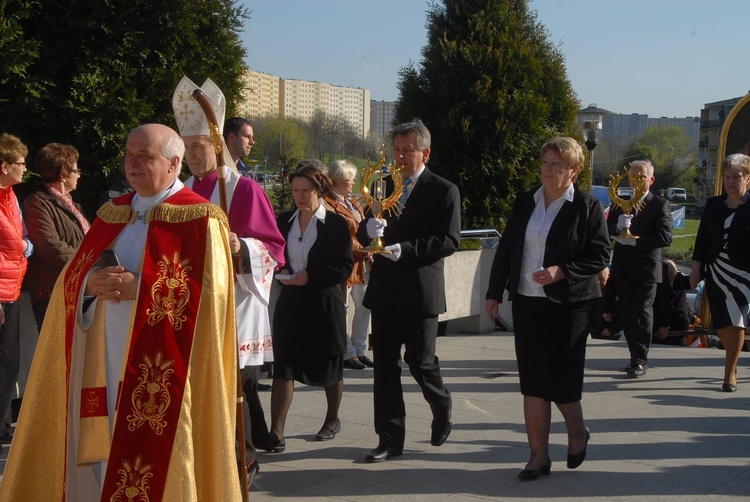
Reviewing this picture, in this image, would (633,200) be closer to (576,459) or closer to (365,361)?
(365,361)

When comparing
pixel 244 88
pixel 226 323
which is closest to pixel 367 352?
pixel 244 88

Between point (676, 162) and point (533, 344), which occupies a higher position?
point (676, 162)

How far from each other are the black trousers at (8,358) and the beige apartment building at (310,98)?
129918 mm

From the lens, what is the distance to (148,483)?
4066 mm

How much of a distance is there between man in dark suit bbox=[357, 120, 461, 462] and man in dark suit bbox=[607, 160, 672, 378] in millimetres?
3167

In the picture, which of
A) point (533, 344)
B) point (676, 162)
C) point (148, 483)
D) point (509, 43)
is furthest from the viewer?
point (676, 162)

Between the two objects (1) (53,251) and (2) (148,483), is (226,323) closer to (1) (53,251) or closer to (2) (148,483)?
(2) (148,483)

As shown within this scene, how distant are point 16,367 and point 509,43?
9510 millimetres

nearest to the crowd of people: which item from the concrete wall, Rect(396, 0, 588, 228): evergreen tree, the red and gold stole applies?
the red and gold stole

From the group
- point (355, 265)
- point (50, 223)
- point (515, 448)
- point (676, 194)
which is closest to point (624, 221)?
point (355, 265)

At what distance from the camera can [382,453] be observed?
234 inches

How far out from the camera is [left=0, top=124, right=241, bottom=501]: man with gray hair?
163 inches

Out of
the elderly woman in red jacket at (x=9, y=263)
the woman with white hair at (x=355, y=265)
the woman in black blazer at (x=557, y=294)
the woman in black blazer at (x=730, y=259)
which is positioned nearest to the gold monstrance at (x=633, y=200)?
the woman in black blazer at (x=730, y=259)

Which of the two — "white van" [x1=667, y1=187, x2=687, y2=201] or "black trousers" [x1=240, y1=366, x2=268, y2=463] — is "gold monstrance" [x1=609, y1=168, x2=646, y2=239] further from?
"white van" [x1=667, y1=187, x2=687, y2=201]
